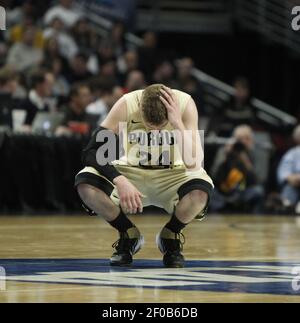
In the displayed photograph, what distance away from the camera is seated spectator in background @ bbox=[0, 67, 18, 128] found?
1386cm

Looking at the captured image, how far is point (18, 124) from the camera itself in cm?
1427

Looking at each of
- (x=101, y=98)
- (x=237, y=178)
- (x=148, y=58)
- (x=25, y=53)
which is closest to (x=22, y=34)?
(x=25, y=53)

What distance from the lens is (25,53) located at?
16.8 meters

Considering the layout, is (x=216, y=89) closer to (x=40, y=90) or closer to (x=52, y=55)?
(x=52, y=55)

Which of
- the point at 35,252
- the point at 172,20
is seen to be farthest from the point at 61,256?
the point at 172,20

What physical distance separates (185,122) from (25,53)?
9.75 metres

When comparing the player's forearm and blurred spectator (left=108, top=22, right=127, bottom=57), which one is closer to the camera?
the player's forearm

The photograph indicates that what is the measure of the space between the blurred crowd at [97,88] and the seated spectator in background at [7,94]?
13mm

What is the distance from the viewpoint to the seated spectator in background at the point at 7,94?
13859 mm

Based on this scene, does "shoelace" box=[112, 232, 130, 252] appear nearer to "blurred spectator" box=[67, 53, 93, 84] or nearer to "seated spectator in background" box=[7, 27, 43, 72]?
"seated spectator in background" box=[7, 27, 43, 72]

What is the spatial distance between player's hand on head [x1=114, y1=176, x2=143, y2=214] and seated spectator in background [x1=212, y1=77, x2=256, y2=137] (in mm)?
9897

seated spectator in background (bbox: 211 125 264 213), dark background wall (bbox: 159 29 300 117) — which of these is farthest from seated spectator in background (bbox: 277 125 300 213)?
dark background wall (bbox: 159 29 300 117)

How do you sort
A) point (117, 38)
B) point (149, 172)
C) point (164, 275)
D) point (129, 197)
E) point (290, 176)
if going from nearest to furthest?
point (164, 275) < point (129, 197) < point (149, 172) < point (290, 176) < point (117, 38)

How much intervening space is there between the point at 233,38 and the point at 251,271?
1493 centimetres
